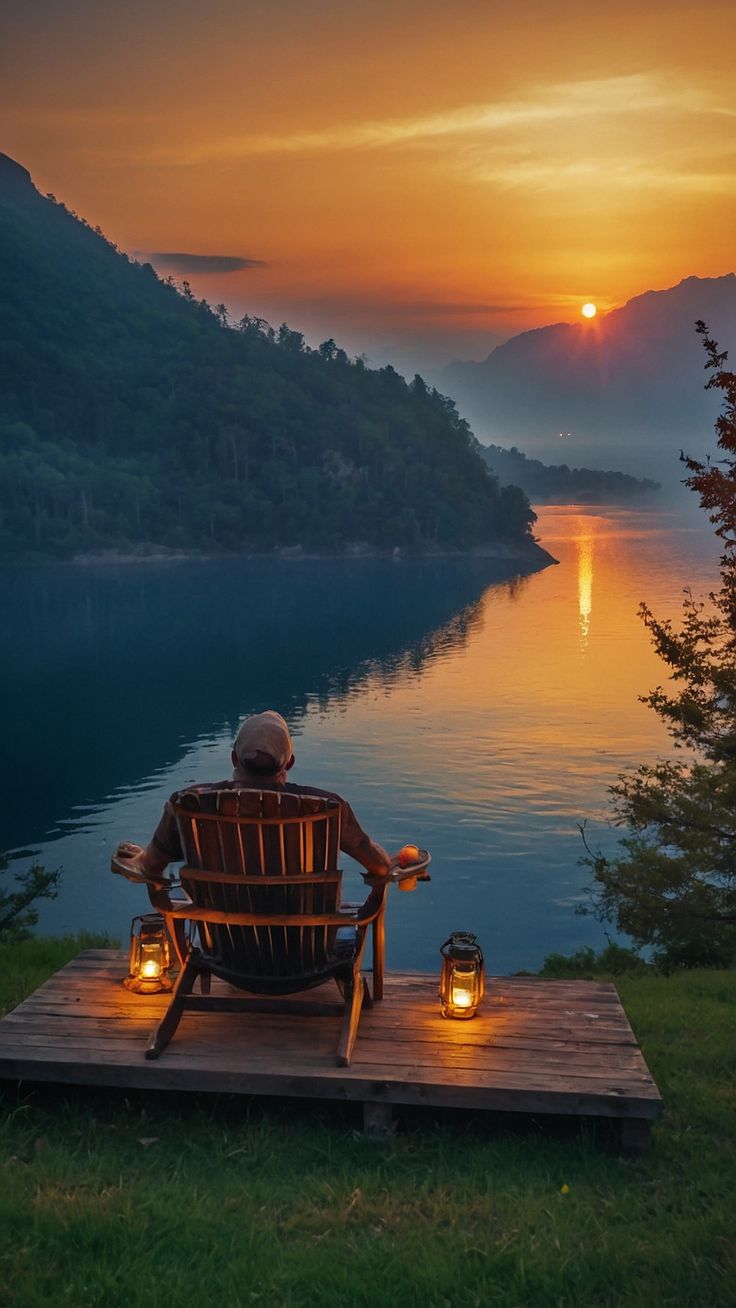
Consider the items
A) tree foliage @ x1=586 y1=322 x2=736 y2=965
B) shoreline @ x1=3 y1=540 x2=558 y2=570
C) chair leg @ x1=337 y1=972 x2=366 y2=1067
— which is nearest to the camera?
chair leg @ x1=337 y1=972 x2=366 y2=1067

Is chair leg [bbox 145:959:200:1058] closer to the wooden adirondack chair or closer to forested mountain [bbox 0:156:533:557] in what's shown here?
the wooden adirondack chair

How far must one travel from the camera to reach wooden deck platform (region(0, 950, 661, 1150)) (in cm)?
457

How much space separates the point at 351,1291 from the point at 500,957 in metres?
21.3

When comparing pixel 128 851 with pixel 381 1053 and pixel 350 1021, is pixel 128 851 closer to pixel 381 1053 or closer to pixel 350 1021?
pixel 350 1021

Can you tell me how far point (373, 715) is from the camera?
5925cm

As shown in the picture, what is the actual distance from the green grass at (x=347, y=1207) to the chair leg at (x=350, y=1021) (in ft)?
0.92

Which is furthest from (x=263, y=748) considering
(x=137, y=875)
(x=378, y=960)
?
(x=378, y=960)

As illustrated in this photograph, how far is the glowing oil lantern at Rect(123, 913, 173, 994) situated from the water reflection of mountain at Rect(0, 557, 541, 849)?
1320 inches

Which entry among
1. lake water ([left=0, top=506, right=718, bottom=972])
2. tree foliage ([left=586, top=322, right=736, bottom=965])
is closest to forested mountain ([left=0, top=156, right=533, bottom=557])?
lake water ([left=0, top=506, right=718, bottom=972])

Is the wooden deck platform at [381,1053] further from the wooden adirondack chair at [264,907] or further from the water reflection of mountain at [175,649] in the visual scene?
the water reflection of mountain at [175,649]

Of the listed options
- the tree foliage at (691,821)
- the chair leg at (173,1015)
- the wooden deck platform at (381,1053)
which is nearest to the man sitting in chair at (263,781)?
the chair leg at (173,1015)

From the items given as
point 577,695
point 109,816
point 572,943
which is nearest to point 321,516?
point 577,695

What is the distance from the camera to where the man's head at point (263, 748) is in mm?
4945

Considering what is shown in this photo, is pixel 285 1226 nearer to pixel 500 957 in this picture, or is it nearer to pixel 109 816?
pixel 500 957
